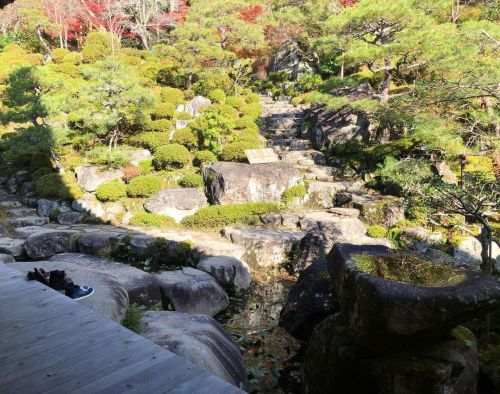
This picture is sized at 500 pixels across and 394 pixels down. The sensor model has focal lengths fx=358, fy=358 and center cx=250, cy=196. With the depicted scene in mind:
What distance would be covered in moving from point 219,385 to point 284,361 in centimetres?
402

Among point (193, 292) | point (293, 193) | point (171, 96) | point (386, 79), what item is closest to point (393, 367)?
point (193, 292)

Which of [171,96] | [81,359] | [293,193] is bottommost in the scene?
[293,193]

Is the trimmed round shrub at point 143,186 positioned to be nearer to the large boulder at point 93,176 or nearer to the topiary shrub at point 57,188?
the large boulder at point 93,176

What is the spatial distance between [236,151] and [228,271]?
Result: 23.8 ft

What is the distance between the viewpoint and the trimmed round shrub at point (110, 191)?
12.5 metres

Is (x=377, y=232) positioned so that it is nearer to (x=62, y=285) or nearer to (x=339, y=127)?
(x=339, y=127)

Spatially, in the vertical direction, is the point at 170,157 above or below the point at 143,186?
above

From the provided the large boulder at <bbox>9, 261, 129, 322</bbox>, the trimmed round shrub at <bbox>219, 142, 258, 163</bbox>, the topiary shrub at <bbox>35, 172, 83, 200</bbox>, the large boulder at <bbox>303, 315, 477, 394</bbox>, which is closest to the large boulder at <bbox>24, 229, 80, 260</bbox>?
the large boulder at <bbox>9, 261, 129, 322</bbox>

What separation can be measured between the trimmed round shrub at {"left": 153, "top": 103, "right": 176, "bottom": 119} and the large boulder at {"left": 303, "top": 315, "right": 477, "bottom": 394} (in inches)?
565

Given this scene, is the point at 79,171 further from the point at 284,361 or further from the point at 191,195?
the point at 284,361

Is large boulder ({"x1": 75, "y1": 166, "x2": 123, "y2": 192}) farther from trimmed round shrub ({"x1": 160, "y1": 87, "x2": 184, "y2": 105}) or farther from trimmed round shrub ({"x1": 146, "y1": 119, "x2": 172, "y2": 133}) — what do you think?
trimmed round shrub ({"x1": 160, "y1": 87, "x2": 184, "y2": 105})

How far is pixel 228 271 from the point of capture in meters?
8.44

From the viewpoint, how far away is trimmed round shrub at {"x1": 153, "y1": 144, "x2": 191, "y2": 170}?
14.0m

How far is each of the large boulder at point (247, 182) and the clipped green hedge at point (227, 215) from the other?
0.61 m
